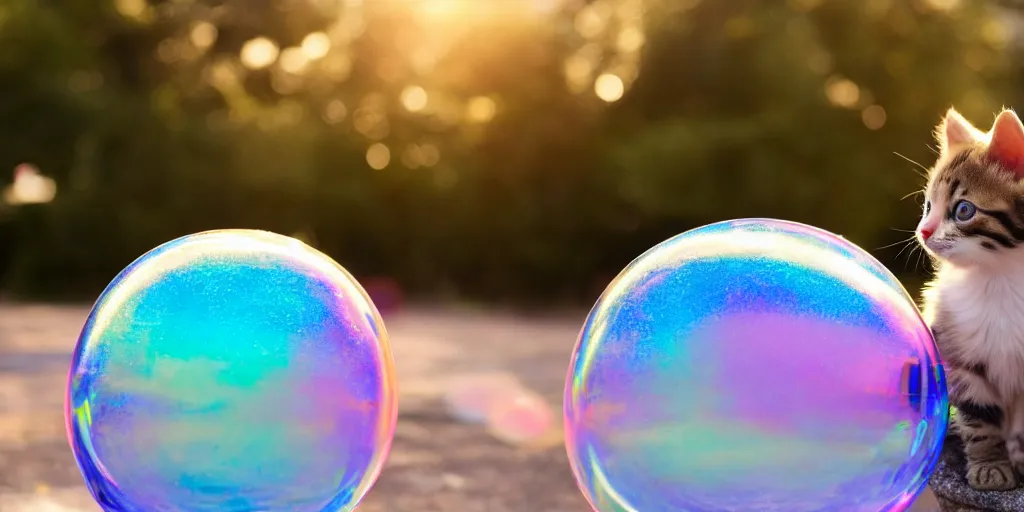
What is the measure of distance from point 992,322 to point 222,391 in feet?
7.77

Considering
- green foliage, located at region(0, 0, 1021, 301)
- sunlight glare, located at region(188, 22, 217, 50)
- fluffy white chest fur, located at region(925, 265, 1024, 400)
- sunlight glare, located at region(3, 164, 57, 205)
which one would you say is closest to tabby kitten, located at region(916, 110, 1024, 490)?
fluffy white chest fur, located at region(925, 265, 1024, 400)

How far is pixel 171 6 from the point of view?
1805cm

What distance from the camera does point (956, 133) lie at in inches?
132

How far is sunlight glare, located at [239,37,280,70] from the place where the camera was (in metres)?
18.5

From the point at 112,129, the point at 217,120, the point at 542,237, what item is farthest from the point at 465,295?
the point at 112,129

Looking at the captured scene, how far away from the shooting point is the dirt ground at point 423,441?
5012mm

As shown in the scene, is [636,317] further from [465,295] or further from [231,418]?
[465,295]

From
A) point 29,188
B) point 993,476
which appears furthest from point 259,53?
point 993,476

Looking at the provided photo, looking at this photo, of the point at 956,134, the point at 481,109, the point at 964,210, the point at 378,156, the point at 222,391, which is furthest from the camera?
the point at 378,156

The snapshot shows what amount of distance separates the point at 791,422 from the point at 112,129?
15516 millimetres

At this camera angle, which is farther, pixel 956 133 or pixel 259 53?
pixel 259 53

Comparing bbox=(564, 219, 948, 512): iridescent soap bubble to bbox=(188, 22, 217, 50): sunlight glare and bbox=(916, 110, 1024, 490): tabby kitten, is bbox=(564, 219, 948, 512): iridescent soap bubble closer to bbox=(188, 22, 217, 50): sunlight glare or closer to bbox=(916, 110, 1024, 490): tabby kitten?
bbox=(916, 110, 1024, 490): tabby kitten

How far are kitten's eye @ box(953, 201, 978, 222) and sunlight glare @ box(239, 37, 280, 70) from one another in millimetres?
16771

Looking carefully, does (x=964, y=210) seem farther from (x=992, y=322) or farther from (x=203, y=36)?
(x=203, y=36)
